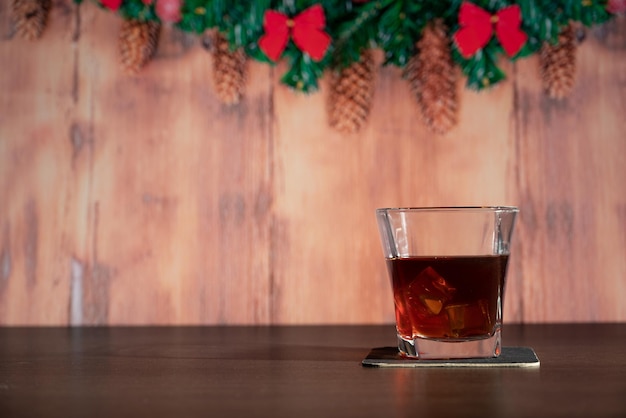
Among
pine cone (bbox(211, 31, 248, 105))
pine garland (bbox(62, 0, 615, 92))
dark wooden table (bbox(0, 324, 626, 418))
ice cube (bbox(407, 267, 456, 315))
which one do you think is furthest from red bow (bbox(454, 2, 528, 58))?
ice cube (bbox(407, 267, 456, 315))

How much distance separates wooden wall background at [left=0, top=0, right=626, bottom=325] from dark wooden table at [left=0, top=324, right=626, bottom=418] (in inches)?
11.7

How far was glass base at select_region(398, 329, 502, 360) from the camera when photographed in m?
0.63

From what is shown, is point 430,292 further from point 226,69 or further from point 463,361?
point 226,69

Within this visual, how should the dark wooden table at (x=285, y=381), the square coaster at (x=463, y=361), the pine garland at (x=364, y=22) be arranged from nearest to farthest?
A: the dark wooden table at (x=285, y=381)
the square coaster at (x=463, y=361)
the pine garland at (x=364, y=22)

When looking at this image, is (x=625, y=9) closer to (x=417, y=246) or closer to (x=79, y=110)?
(x=417, y=246)

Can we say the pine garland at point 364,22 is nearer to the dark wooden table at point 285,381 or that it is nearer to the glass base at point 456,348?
the dark wooden table at point 285,381

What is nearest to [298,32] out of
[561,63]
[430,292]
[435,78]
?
[435,78]

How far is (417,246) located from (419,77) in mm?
568

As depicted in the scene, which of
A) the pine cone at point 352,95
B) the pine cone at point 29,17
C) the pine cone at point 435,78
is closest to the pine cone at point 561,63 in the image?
the pine cone at point 435,78

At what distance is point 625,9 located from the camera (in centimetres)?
114

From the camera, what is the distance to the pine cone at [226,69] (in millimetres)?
1171

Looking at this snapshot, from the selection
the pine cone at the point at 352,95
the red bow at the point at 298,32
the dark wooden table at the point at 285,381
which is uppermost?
the red bow at the point at 298,32

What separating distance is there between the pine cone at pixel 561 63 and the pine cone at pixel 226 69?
1.58 ft

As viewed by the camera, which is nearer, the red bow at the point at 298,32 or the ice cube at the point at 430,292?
the ice cube at the point at 430,292
